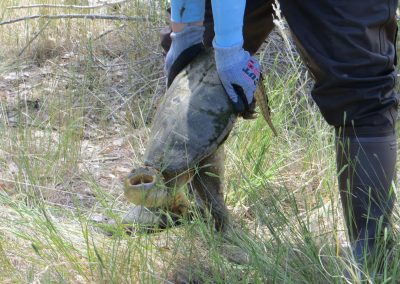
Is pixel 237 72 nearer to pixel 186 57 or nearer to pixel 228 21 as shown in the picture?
pixel 228 21

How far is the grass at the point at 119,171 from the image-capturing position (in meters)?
2.34

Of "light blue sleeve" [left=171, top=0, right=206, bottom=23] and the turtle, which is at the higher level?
"light blue sleeve" [left=171, top=0, right=206, bottom=23]

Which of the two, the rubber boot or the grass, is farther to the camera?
the rubber boot

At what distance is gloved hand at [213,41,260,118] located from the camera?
2395 mm

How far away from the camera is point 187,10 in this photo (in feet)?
8.66

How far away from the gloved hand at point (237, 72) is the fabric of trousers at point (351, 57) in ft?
0.66

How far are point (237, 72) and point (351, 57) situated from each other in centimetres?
38

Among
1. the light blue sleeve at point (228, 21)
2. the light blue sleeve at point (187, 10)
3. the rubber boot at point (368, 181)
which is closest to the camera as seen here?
the light blue sleeve at point (228, 21)

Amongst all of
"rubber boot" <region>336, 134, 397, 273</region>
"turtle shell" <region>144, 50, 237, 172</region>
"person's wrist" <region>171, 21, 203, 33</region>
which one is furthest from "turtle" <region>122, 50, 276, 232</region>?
"rubber boot" <region>336, 134, 397, 273</region>

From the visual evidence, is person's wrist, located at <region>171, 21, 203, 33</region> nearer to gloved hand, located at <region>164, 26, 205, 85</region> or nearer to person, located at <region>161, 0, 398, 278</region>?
gloved hand, located at <region>164, 26, 205, 85</region>

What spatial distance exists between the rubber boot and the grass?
96 mm

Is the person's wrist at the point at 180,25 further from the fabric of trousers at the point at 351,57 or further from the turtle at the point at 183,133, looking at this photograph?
the fabric of trousers at the point at 351,57

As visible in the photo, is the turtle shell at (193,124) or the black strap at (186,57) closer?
the turtle shell at (193,124)

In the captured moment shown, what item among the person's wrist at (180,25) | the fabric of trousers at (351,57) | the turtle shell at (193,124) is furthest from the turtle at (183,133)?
the fabric of trousers at (351,57)
